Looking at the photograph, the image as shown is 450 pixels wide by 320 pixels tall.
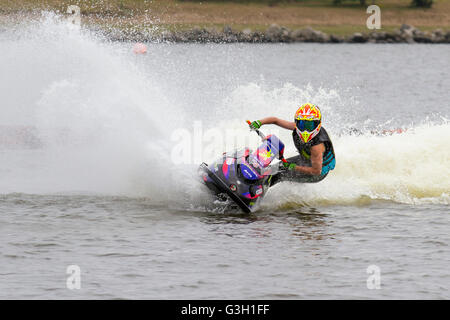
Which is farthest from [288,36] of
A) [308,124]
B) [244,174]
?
[244,174]

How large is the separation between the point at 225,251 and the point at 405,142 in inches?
258

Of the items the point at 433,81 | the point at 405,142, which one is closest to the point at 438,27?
the point at 433,81

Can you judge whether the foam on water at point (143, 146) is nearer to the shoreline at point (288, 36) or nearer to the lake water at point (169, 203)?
the lake water at point (169, 203)

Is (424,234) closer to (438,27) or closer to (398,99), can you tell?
(398,99)

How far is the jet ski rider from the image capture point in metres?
13.0

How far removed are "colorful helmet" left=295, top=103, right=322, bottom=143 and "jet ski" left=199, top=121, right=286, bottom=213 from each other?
45 centimetres

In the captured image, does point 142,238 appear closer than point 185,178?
Yes

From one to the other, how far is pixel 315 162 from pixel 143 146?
10.8 feet

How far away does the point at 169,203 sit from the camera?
13.7m

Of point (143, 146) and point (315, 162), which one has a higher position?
point (143, 146)

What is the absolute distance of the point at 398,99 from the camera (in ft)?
123

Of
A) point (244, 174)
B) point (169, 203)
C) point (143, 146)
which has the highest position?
point (143, 146)

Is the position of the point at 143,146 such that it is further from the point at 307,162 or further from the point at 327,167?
the point at 327,167
